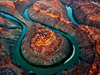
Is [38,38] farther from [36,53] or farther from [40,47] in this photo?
[36,53]

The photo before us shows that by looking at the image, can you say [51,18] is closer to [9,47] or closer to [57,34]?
[57,34]

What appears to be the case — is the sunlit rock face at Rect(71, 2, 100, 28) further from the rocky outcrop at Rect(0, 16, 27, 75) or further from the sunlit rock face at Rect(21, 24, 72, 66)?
the rocky outcrop at Rect(0, 16, 27, 75)

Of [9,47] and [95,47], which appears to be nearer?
[95,47]

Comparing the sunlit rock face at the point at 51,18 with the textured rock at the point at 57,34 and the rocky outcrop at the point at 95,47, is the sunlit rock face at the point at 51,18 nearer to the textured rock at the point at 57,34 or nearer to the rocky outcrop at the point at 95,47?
the textured rock at the point at 57,34

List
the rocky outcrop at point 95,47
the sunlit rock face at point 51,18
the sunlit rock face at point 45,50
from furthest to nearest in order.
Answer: the sunlit rock face at point 51,18 → the sunlit rock face at point 45,50 → the rocky outcrop at point 95,47

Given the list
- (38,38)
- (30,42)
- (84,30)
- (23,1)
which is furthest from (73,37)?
(23,1)

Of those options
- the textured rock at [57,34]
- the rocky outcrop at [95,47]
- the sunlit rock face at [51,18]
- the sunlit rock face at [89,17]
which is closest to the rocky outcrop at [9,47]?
the textured rock at [57,34]

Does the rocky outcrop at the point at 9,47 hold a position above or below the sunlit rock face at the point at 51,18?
below

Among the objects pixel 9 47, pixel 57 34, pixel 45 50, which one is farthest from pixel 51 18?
pixel 9 47
